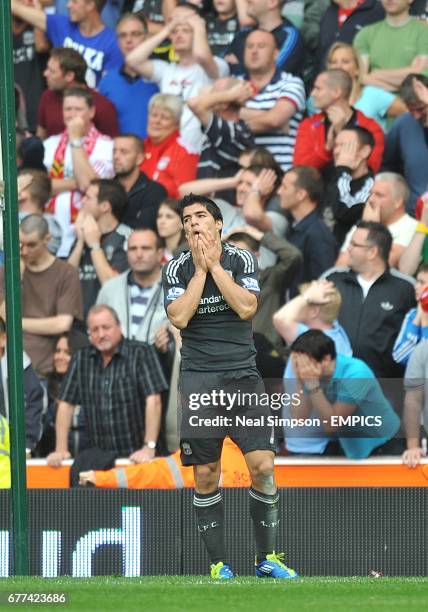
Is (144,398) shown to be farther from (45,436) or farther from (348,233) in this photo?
(348,233)

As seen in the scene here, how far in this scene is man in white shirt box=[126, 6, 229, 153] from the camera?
12.6m

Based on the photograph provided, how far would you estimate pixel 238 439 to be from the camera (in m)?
7.70

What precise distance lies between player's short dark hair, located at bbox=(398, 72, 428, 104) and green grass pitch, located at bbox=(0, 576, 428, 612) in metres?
5.02

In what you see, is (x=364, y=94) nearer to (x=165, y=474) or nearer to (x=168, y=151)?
(x=168, y=151)

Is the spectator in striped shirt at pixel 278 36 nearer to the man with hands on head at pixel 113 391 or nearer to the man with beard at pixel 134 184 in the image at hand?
the man with beard at pixel 134 184

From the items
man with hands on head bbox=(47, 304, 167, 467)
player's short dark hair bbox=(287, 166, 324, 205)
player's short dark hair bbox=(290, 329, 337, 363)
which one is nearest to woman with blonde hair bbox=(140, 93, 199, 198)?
player's short dark hair bbox=(287, 166, 324, 205)

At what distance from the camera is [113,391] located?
10.5 m

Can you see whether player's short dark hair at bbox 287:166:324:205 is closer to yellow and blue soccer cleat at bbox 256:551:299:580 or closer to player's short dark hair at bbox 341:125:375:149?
player's short dark hair at bbox 341:125:375:149

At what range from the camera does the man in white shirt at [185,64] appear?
1263 cm

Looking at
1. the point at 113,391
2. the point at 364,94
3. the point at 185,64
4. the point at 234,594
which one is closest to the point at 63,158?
the point at 185,64

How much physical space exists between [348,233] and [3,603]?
5672 mm

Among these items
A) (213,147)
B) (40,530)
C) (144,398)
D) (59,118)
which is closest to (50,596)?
(40,530)

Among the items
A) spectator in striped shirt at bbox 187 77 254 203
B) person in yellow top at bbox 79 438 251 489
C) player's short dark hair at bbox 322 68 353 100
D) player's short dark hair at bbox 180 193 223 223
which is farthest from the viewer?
spectator in striped shirt at bbox 187 77 254 203

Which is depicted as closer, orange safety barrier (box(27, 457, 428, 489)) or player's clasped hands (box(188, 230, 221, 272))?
player's clasped hands (box(188, 230, 221, 272))
